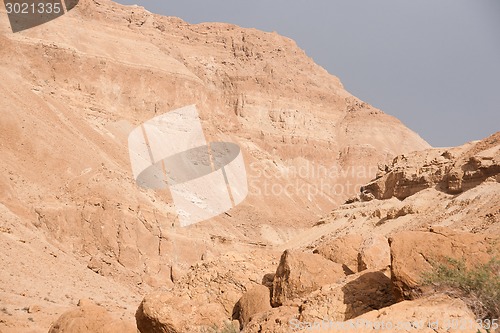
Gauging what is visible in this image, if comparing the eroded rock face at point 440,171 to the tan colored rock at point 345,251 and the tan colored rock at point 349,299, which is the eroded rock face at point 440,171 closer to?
the tan colored rock at point 345,251

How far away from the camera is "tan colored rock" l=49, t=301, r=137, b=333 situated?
1016 cm

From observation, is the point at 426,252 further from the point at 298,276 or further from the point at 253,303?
the point at 253,303

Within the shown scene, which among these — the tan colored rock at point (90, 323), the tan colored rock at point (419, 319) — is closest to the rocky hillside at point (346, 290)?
the tan colored rock at point (419, 319)

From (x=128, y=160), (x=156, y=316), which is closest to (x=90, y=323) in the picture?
(x=156, y=316)

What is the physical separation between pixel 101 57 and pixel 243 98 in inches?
917

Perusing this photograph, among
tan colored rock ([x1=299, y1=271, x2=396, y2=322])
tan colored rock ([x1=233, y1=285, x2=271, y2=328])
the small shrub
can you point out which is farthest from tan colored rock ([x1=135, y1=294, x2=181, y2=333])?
the small shrub

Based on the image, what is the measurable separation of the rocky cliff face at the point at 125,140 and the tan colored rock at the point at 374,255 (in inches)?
340

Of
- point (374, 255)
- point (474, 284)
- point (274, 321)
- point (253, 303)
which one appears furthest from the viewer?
point (374, 255)

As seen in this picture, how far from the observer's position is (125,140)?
45.5m

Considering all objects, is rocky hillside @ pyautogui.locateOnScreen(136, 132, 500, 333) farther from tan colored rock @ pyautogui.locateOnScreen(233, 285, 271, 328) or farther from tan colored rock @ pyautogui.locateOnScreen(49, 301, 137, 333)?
tan colored rock @ pyautogui.locateOnScreen(49, 301, 137, 333)

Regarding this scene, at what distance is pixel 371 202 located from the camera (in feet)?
95.3

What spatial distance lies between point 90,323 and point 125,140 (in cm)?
3623

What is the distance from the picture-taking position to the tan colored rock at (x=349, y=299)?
25.8 feet

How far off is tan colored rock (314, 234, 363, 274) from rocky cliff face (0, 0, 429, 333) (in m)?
7.90
